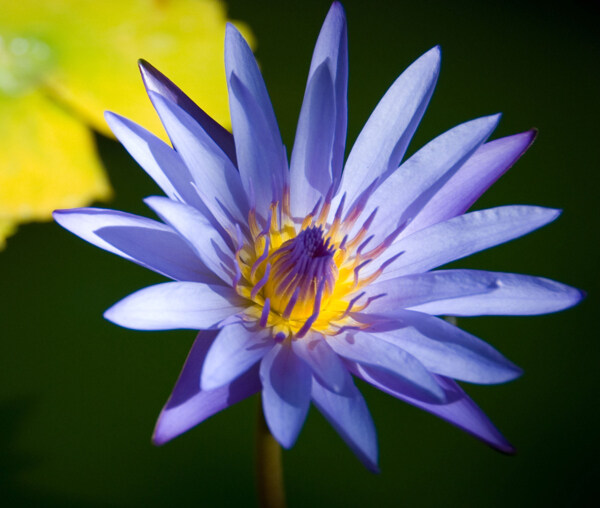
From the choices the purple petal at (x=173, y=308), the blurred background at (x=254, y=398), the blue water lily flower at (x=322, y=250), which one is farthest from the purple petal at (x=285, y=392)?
the blurred background at (x=254, y=398)

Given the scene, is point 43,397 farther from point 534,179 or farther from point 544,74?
point 544,74

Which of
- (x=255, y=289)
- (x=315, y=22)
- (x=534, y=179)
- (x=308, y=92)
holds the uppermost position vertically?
(x=315, y=22)

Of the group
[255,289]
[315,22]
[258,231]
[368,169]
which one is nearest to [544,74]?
[315,22]

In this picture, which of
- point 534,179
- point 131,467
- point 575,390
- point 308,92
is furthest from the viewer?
point 534,179

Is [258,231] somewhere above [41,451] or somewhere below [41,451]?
above

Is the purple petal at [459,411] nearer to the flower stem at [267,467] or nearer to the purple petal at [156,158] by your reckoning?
the flower stem at [267,467]

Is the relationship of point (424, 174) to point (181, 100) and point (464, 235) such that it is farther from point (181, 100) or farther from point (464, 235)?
point (181, 100)

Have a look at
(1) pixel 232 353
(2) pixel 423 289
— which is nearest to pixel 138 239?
(1) pixel 232 353
